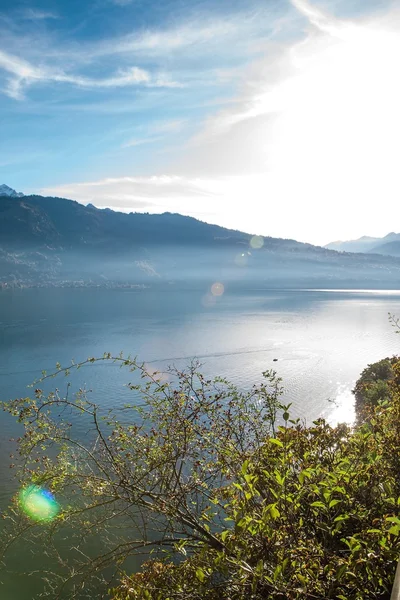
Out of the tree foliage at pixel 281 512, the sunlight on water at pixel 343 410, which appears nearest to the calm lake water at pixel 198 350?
the sunlight on water at pixel 343 410

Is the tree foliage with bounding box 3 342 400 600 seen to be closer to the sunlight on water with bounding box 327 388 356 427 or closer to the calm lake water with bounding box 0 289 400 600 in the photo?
the calm lake water with bounding box 0 289 400 600

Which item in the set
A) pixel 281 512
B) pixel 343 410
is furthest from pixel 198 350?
pixel 281 512

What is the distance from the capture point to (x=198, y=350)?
309 feet

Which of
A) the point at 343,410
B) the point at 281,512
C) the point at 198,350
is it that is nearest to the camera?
the point at 281,512

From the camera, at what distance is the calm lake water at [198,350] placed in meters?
57.2

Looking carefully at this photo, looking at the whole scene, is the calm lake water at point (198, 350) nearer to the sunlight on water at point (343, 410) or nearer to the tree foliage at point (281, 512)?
the sunlight on water at point (343, 410)

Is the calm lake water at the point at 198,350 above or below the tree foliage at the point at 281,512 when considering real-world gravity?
below

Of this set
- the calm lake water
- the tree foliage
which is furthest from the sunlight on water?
the tree foliage

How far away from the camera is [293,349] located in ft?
323

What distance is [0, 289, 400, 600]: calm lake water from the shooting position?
57.2 m

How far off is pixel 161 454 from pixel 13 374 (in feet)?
227

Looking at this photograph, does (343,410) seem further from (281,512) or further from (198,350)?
(281,512)

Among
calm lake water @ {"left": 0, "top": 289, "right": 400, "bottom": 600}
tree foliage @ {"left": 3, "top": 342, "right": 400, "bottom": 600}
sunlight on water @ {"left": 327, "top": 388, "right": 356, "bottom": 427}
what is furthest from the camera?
calm lake water @ {"left": 0, "top": 289, "right": 400, "bottom": 600}

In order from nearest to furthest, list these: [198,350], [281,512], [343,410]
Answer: [281,512] < [343,410] < [198,350]
